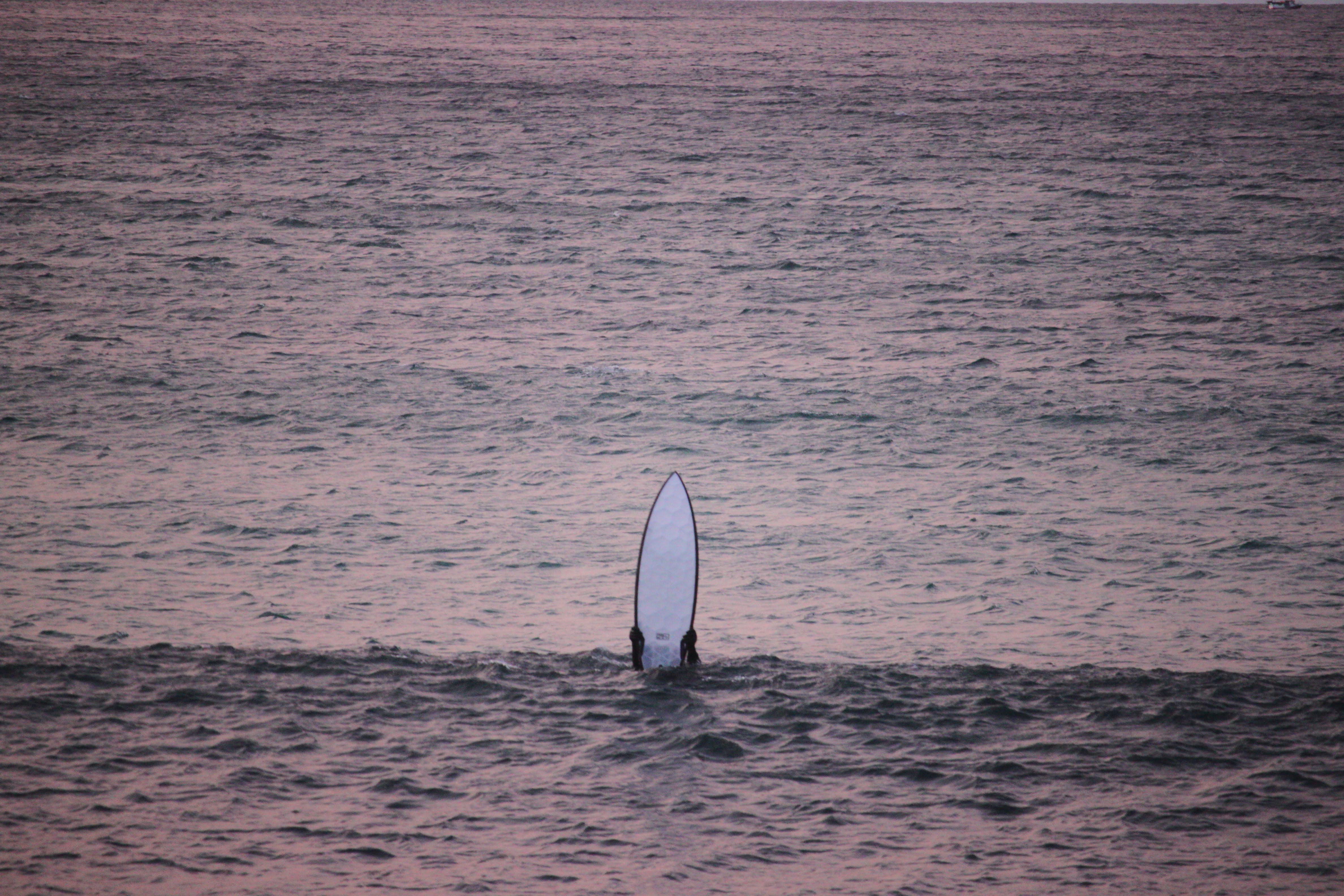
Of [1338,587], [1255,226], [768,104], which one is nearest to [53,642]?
[1338,587]

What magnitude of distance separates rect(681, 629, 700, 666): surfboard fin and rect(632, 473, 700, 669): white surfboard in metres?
0.02

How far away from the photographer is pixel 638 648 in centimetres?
1222

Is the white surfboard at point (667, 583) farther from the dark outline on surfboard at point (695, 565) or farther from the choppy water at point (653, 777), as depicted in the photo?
the choppy water at point (653, 777)

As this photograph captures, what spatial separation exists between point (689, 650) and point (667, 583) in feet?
2.35

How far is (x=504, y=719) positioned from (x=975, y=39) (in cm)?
11132

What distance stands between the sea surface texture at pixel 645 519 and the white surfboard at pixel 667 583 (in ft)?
1.22

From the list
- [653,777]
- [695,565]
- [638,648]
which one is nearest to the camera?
[653,777]

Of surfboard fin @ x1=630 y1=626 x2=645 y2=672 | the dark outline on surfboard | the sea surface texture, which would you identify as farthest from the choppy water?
the dark outline on surfboard

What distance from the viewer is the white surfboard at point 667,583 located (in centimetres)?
1230

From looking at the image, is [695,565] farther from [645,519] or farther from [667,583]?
[645,519]

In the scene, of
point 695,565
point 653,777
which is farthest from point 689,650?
point 653,777

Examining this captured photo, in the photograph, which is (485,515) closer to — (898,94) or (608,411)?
(608,411)

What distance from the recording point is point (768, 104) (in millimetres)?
69438

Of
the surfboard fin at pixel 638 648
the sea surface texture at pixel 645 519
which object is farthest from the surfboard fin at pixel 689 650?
the sea surface texture at pixel 645 519
